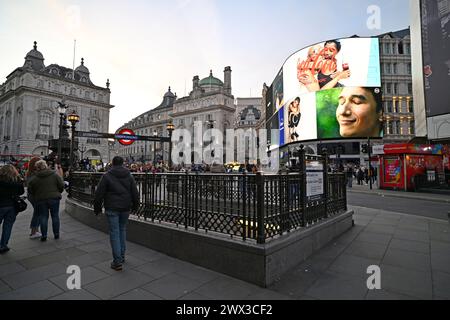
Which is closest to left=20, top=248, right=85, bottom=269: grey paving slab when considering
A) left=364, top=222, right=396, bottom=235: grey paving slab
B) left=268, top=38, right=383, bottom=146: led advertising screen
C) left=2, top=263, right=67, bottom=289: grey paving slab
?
left=2, top=263, right=67, bottom=289: grey paving slab

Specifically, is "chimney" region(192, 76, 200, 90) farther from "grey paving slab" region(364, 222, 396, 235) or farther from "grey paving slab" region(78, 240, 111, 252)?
"grey paving slab" region(78, 240, 111, 252)

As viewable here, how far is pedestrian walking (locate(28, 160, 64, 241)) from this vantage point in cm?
609

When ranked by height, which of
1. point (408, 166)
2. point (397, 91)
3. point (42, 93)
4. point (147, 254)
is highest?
point (42, 93)

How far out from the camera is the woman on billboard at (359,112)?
43.4 meters

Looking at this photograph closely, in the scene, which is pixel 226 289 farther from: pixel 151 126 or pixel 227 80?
pixel 151 126

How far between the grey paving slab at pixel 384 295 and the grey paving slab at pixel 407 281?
106mm

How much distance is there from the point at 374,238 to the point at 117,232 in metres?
5.98

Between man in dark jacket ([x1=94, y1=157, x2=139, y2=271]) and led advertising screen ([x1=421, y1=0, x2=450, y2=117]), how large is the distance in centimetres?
2649

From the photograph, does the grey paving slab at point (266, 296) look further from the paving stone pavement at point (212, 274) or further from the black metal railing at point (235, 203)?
the black metal railing at point (235, 203)

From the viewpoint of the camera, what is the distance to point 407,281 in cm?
377

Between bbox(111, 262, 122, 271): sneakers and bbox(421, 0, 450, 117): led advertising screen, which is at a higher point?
bbox(421, 0, 450, 117): led advertising screen

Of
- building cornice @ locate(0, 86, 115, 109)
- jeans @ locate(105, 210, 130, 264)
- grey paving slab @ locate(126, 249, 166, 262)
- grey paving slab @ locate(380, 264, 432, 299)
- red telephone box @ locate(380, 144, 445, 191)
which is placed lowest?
grey paving slab @ locate(126, 249, 166, 262)

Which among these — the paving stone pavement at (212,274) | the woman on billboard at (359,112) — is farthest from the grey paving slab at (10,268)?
the woman on billboard at (359,112)

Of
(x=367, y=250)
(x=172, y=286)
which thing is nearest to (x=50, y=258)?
(x=172, y=286)
